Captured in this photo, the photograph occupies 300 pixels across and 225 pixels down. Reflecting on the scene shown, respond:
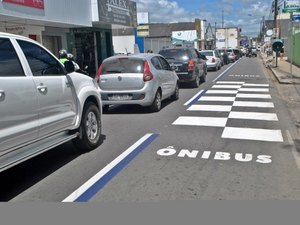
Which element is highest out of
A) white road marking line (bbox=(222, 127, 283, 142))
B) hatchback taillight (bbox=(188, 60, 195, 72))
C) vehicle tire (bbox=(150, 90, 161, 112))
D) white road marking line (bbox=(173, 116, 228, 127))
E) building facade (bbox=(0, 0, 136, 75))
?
building facade (bbox=(0, 0, 136, 75))

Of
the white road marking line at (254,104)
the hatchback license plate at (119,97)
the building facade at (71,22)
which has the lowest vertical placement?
the white road marking line at (254,104)

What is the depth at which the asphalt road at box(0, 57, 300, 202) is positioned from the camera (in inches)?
205

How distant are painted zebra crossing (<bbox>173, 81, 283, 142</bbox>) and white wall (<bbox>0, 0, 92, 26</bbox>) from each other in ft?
24.9

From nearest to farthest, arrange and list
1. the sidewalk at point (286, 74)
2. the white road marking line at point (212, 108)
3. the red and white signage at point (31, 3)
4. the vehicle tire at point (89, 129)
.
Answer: the vehicle tire at point (89, 129)
the white road marking line at point (212, 108)
the red and white signage at point (31, 3)
the sidewalk at point (286, 74)

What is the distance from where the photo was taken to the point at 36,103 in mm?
5562

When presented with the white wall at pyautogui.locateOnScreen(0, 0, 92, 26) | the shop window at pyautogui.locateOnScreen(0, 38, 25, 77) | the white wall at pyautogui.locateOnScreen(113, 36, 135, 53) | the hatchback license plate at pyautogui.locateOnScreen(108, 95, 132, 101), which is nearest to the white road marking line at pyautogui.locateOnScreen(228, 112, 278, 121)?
the hatchback license plate at pyautogui.locateOnScreen(108, 95, 132, 101)

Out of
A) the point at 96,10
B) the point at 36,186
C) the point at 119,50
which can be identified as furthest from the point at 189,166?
the point at 119,50

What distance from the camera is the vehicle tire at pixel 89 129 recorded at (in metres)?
7.08

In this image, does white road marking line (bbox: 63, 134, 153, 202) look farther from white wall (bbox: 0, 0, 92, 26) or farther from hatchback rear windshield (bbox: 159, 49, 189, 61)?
white wall (bbox: 0, 0, 92, 26)

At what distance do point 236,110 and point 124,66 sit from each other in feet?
11.0

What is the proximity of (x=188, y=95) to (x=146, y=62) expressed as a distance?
4573 mm

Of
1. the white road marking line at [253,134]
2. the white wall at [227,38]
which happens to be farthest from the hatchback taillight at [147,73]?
the white wall at [227,38]

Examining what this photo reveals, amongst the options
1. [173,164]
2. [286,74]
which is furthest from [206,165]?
[286,74]

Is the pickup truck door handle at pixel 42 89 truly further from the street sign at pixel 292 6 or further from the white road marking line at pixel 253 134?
the street sign at pixel 292 6
